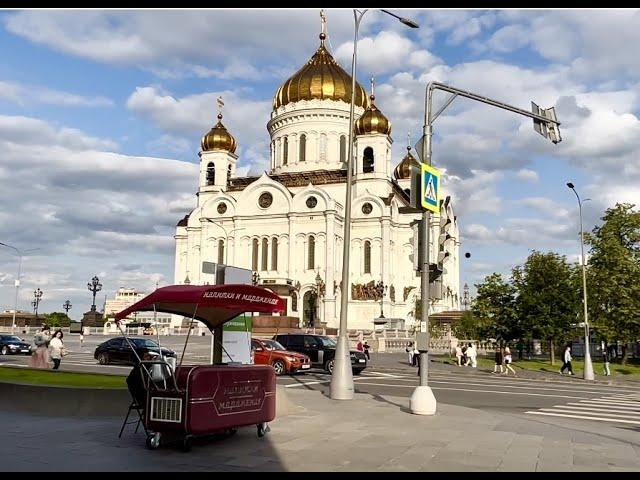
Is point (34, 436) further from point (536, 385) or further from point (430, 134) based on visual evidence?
point (536, 385)

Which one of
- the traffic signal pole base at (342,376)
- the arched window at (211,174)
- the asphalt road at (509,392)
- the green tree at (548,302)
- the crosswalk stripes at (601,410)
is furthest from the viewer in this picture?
the arched window at (211,174)

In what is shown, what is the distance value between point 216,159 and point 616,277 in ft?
178

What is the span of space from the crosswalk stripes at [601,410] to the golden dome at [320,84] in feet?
205

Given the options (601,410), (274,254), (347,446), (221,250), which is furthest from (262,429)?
(221,250)

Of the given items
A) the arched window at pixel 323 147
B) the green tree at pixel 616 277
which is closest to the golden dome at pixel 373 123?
the arched window at pixel 323 147

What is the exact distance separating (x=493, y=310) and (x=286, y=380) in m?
21.2

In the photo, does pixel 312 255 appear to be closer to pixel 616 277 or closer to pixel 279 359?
pixel 616 277

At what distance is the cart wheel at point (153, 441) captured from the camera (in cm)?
909

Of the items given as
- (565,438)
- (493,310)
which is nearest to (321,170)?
(493,310)

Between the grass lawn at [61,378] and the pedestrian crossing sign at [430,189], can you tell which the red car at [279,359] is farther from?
the pedestrian crossing sign at [430,189]

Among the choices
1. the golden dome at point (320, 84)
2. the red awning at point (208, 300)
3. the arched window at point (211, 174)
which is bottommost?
the red awning at point (208, 300)

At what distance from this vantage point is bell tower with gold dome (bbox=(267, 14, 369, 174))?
78250mm

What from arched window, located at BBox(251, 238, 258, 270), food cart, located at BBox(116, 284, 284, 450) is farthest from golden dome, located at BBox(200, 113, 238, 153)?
food cart, located at BBox(116, 284, 284, 450)

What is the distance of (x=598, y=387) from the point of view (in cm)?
2459
